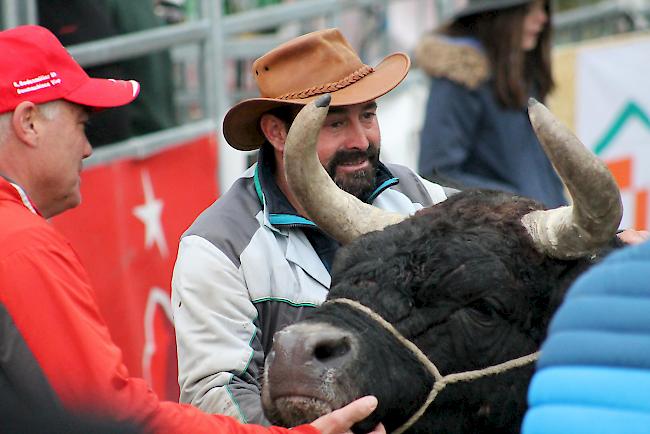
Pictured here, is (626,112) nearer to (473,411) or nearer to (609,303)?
(473,411)

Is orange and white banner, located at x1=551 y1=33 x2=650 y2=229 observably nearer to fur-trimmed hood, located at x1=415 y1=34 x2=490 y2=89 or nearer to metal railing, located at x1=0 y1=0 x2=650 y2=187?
metal railing, located at x1=0 y1=0 x2=650 y2=187

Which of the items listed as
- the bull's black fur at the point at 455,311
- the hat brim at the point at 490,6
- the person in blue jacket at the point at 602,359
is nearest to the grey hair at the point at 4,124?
the bull's black fur at the point at 455,311

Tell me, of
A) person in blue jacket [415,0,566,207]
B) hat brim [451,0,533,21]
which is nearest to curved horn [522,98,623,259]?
person in blue jacket [415,0,566,207]

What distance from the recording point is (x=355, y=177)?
162 inches

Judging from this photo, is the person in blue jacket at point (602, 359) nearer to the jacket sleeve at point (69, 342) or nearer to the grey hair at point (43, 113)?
the jacket sleeve at point (69, 342)

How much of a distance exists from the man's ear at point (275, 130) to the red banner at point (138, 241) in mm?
1772

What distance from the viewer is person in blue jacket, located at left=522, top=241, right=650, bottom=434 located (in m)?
1.72

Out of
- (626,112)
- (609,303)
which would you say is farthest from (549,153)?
(626,112)

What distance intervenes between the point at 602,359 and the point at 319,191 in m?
1.93

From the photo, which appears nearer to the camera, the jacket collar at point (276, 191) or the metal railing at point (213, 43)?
the jacket collar at point (276, 191)

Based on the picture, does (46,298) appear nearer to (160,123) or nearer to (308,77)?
(308,77)

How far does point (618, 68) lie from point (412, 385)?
23.3 ft

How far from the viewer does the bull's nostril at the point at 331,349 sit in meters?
2.99

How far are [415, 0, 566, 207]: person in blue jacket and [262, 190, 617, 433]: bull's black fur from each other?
3.44m
